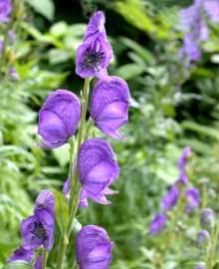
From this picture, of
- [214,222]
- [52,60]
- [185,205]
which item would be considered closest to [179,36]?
[52,60]

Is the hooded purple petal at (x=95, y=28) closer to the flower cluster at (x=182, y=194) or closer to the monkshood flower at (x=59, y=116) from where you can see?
the monkshood flower at (x=59, y=116)

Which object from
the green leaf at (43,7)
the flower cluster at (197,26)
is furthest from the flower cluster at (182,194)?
the green leaf at (43,7)

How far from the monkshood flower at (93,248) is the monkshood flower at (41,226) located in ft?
0.21

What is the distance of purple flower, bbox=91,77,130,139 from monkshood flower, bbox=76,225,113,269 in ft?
0.64

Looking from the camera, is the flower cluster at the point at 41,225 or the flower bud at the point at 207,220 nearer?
the flower cluster at the point at 41,225

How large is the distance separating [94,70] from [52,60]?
2797 millimetres

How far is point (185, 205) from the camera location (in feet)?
9.75

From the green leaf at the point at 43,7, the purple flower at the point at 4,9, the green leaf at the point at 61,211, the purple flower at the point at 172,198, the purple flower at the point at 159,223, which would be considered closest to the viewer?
the green leaf at the point at 61,211

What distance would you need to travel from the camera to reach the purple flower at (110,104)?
1577 millimetres

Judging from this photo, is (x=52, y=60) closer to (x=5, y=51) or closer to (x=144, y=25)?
(x=144, y=25)

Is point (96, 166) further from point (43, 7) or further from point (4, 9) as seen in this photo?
point (43, 7)

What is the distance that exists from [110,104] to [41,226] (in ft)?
0.90

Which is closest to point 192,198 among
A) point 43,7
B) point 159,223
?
point 159,223

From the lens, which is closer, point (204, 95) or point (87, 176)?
point (87, 176)
